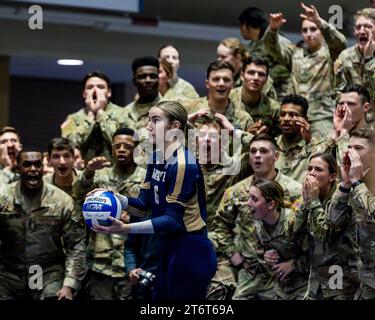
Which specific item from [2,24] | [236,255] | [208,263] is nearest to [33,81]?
[2,24]

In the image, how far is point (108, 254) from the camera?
9.76 metres

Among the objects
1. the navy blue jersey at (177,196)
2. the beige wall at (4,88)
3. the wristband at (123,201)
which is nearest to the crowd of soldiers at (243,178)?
the navy blue jersey at (177,196)

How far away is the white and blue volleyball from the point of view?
7.42m

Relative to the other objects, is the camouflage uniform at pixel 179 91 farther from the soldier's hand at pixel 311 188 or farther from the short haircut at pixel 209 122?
the soldier's hand at pixel 311 188

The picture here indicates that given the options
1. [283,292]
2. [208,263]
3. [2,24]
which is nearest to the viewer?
[208,263]

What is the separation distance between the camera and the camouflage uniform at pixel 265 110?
1026 cm

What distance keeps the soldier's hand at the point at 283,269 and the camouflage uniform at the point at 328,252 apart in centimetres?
23

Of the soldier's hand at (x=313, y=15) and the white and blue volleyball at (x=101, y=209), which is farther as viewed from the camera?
the soldier's hand at (x=313, y=15)

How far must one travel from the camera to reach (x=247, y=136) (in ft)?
31.3

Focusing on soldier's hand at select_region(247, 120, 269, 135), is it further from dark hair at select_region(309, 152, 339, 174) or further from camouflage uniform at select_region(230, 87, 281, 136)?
dark hair at select_region(309, 152, 339, 174)

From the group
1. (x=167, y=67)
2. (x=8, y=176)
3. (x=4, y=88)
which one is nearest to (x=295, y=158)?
(x=167, y=67)

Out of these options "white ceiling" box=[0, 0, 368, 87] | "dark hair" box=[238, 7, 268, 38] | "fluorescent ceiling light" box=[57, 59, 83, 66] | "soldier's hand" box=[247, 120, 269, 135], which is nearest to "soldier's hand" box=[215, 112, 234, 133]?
"soldier's hand" box=[247, 120, 269, 135]

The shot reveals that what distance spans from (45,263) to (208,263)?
7.29ft
